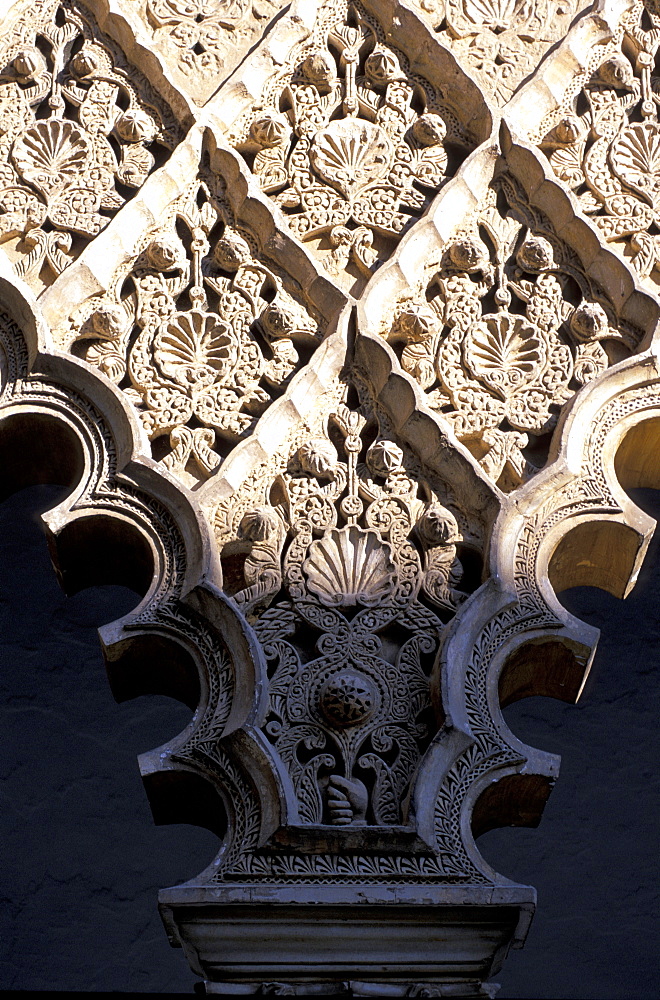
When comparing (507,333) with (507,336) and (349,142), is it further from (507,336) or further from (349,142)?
(349,142)

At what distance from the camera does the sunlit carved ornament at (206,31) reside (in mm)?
4273

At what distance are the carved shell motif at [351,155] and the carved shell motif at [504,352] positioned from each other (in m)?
0.54

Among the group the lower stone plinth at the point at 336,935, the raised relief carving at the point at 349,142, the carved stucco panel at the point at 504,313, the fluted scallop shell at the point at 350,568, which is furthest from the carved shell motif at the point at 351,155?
the lower stone plinth at the point at 336,935

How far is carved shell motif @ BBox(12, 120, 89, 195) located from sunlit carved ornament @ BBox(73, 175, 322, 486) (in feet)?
1.01

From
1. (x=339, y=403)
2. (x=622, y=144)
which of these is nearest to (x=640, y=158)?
(x=622, y=144)

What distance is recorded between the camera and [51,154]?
4121 millimetres

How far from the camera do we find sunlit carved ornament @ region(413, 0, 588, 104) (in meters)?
4.29

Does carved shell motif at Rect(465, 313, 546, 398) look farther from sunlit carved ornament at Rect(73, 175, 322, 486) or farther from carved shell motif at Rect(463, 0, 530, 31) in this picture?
carved shell motif at Rect(463, 0, 530, 31)

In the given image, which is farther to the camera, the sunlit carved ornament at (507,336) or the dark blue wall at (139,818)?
the dark blue wall at (139,818)

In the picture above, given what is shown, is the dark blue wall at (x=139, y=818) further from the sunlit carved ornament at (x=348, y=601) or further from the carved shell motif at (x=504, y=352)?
the sunlit carved ornament at (x=348, y=601)

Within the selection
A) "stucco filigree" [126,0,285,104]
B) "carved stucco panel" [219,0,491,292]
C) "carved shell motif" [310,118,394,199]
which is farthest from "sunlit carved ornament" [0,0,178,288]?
"carved shell motif" [310,118,394,199]

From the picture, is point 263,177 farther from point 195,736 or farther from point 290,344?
point 195,736

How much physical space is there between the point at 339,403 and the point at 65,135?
43.6 inches

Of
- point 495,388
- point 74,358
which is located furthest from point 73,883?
point 495,388
